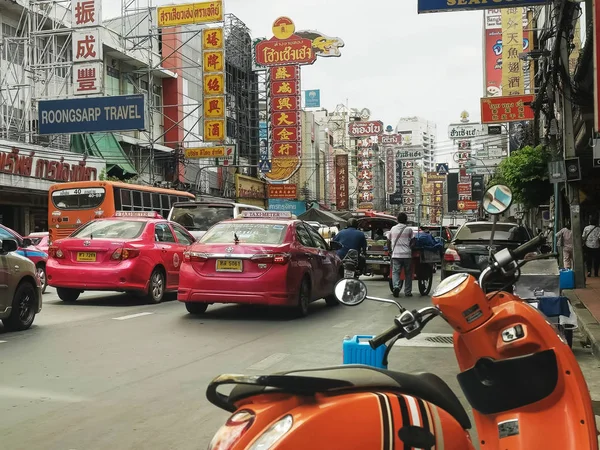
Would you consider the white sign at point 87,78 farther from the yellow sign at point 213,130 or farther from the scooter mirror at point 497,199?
the scooter mirror at point 497,199

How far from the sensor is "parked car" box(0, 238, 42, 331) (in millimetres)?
8617

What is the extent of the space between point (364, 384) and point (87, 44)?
2932 cm

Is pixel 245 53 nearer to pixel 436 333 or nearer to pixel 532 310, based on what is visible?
pixel 436 333

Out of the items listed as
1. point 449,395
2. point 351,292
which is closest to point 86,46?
point 351,292

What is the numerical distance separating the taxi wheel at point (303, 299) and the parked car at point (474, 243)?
3279 millimetres

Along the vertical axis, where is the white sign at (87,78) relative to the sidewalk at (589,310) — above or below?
above

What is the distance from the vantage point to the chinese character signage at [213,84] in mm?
35156

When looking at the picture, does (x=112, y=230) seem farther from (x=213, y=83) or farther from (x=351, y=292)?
(x=213, y=83)

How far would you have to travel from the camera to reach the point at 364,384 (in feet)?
7.13

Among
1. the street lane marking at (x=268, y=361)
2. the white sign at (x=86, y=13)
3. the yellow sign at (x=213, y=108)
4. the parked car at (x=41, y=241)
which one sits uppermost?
the white sign at (x=86, y=13)

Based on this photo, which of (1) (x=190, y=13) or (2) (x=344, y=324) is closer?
(2) (x=344, y=324)

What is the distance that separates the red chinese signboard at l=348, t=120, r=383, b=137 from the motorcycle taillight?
105 metres

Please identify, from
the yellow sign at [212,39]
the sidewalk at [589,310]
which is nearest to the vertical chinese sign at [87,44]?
the yellow sign at [212,39]

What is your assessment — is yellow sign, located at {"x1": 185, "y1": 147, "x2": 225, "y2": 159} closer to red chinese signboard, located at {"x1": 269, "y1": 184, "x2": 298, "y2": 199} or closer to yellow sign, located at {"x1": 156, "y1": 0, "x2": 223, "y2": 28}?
yellow sign, located at {"x1": 156, "y1": 0, "x2": 223, "y2": 28}
